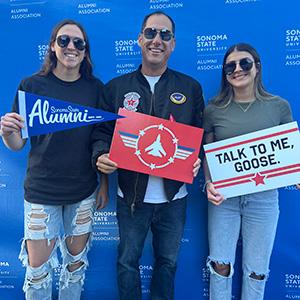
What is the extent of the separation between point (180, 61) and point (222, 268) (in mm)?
1401

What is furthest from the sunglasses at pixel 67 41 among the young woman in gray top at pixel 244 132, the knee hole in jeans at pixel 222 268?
the knee hole in jeans at pixel 222 268

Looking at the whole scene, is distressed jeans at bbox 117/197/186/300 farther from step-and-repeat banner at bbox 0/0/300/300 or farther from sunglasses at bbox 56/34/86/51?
sunglasses at bbox 56/34/86/51

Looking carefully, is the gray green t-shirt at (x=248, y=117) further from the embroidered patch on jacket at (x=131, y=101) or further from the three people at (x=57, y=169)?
the three people at (x=57, y=169)

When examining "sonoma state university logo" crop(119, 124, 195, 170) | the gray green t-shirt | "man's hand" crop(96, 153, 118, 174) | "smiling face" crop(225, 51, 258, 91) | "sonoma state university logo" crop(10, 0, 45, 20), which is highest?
"sonoma state university logo" crop(10, 0, 45, 20)

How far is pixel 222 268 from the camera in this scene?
76.3 inches

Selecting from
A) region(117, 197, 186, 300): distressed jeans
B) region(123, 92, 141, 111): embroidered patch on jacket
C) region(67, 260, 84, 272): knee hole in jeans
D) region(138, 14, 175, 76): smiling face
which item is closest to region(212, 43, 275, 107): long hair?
region(138, 14, 175, 76): smiling face

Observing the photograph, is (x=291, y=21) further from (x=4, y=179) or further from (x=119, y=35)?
(x=4, y=179)

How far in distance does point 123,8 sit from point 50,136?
1094 mm

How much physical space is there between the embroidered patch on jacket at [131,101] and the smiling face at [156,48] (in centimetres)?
16

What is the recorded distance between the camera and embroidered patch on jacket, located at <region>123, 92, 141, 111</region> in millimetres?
1808

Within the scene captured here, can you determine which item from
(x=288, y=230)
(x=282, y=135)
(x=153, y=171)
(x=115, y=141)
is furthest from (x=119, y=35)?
(x=288, y=230)

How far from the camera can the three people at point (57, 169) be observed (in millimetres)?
1752

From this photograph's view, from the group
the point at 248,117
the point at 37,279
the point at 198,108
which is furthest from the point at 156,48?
the point at 37,279

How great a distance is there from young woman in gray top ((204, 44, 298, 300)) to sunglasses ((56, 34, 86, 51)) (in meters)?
0.81
